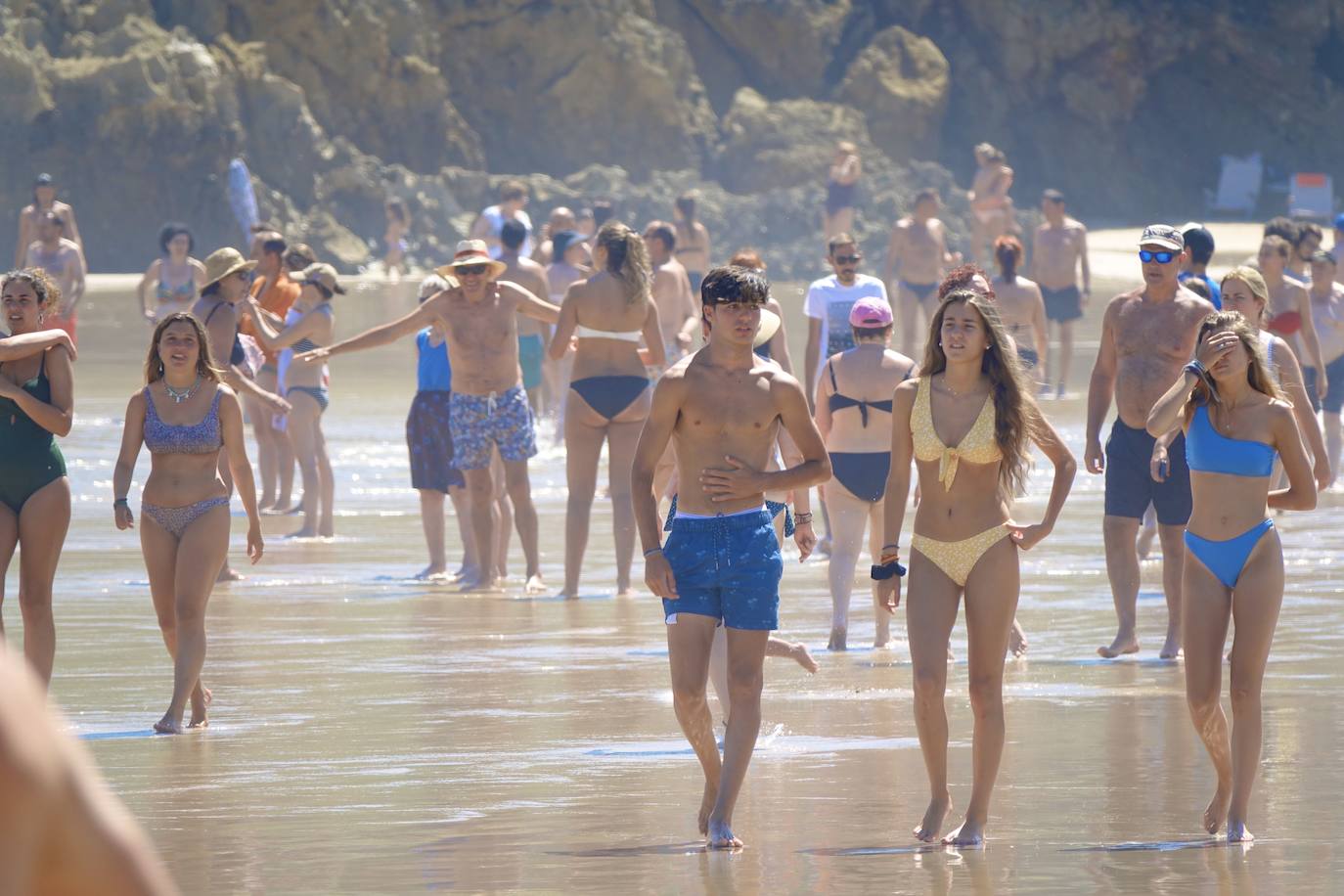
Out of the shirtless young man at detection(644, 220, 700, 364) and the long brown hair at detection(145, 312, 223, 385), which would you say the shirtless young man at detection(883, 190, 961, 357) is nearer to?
the shirtless young man at detection(644, 220, 700, 364)

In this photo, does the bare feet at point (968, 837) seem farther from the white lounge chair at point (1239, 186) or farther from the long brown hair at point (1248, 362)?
the white lounge chair at point (1239, 186)

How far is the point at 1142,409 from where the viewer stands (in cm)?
850

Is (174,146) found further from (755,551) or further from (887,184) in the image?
(755,551)

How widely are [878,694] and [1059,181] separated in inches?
1628

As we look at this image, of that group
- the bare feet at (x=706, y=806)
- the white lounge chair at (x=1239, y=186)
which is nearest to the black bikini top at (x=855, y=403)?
the bare feet at (x=706, y=806)

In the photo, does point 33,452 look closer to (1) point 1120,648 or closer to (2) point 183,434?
(2) point 183,434

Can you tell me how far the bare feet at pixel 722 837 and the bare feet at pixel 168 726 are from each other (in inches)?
97.0

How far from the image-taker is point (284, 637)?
9500 mm

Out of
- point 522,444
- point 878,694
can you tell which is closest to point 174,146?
point 522,444

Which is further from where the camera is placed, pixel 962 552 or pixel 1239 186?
pixel 1239 186

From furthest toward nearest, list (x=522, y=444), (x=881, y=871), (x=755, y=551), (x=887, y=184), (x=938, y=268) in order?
(x=887, y=184)
(x=938, y=268)
(x=522, y=444)
(x=755, y=551)
(x=881, y=871)

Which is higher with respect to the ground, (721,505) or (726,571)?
Answer: (721,505)

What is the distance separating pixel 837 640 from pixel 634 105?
36.1 m

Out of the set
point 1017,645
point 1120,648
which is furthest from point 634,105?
point 1120,648
